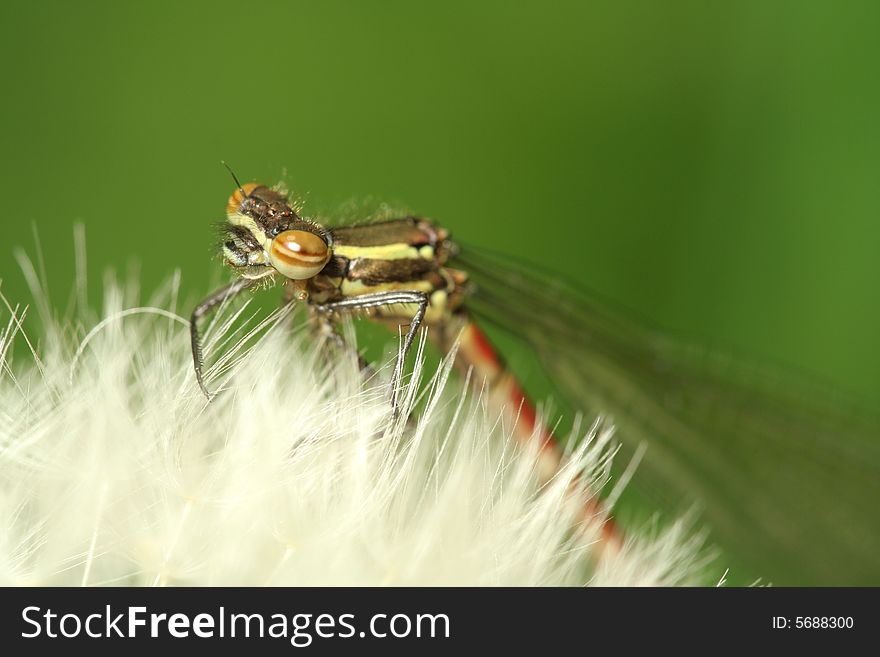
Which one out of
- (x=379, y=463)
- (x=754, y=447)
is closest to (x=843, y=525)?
(x=754, y=447)

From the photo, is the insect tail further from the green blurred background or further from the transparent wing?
the green blurred background

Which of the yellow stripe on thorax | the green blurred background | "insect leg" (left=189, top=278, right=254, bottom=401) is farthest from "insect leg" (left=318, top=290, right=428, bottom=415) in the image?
the green blurred background

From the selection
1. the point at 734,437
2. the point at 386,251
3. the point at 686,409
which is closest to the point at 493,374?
the point at 386,251

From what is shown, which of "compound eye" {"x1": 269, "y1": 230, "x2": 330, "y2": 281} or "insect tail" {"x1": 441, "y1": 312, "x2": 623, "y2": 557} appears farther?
"insect tail" {"x1": 441, "y1": 312, "x2": 623, "y2": 557}

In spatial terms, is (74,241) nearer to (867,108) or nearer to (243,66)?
(243,66)
